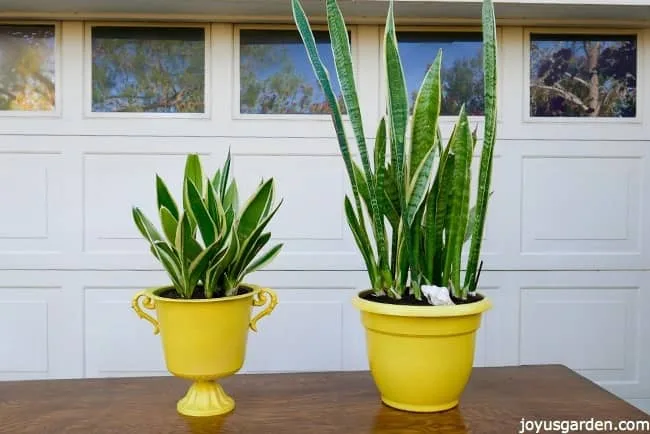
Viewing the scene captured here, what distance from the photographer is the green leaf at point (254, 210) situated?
0.92 meters

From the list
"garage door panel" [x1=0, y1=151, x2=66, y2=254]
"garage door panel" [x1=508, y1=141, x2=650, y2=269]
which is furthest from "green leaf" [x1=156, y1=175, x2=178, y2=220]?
"garage door panel" [x1=508, y1=141, x2=650, y2=269]

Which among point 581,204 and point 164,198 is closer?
point 164,198

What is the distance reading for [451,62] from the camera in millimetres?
2156

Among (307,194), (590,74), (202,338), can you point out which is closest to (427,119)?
(202,338)

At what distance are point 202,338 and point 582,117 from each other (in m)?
1.82

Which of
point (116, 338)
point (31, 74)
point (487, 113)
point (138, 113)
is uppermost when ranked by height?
point (31, 74)

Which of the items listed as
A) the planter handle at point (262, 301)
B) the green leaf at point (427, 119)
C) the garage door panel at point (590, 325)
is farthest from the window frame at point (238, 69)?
the planter handle at point (262, 301)

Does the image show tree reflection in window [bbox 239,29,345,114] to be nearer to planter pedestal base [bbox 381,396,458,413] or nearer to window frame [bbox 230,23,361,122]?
window frame [bbox 230,23,361,122]

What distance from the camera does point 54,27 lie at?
6.75ft

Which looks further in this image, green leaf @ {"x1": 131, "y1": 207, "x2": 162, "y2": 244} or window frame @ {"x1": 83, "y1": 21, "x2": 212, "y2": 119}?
window frame @ {"x1": 83, "y1": 21, "x2": 212, "y2": 119}

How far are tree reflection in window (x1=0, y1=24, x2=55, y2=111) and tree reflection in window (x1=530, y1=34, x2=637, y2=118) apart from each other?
5.87 feet

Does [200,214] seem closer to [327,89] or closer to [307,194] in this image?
[327,89]

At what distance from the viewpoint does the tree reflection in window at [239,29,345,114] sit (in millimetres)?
2107

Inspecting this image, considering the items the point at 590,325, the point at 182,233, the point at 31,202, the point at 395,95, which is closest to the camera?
the point at 182,233
